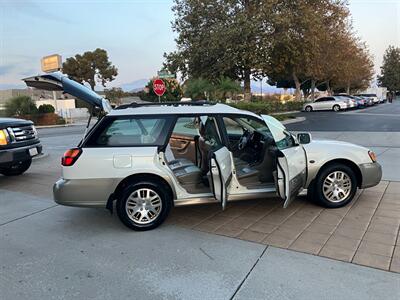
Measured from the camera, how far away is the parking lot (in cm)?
309

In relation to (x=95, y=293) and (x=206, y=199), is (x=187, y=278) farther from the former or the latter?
(x=206, y=199)

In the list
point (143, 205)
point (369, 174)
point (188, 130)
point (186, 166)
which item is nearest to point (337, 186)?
point (369, 174)

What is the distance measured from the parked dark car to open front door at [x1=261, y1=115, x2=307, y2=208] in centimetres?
491

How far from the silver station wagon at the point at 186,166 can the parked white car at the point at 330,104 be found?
30.6 meters

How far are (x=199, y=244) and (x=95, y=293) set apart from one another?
1.32 metres

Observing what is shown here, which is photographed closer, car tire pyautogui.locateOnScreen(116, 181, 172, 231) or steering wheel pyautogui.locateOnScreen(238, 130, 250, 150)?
car tire pyautogui.locateOnScreen(116, 181, 172, 231)

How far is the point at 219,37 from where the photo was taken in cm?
2380

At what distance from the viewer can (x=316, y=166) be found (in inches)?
193

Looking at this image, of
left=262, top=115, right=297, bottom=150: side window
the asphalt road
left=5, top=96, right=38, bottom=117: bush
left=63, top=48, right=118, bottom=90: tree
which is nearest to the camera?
left=262, top=115, right=297, bottom=150: side window

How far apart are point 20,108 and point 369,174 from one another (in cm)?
3143

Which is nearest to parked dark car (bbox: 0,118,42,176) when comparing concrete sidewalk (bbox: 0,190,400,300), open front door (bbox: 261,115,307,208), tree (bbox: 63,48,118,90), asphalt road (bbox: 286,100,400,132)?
concrete sidewalk (bbox: 0,190,400,300)

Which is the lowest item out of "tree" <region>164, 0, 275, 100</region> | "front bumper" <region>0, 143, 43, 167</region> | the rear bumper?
the rear bumper

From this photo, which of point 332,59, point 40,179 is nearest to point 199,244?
point 40,179

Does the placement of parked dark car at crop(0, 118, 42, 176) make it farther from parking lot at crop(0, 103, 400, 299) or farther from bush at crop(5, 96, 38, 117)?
bush at crop(5, 96, 38, 117)
